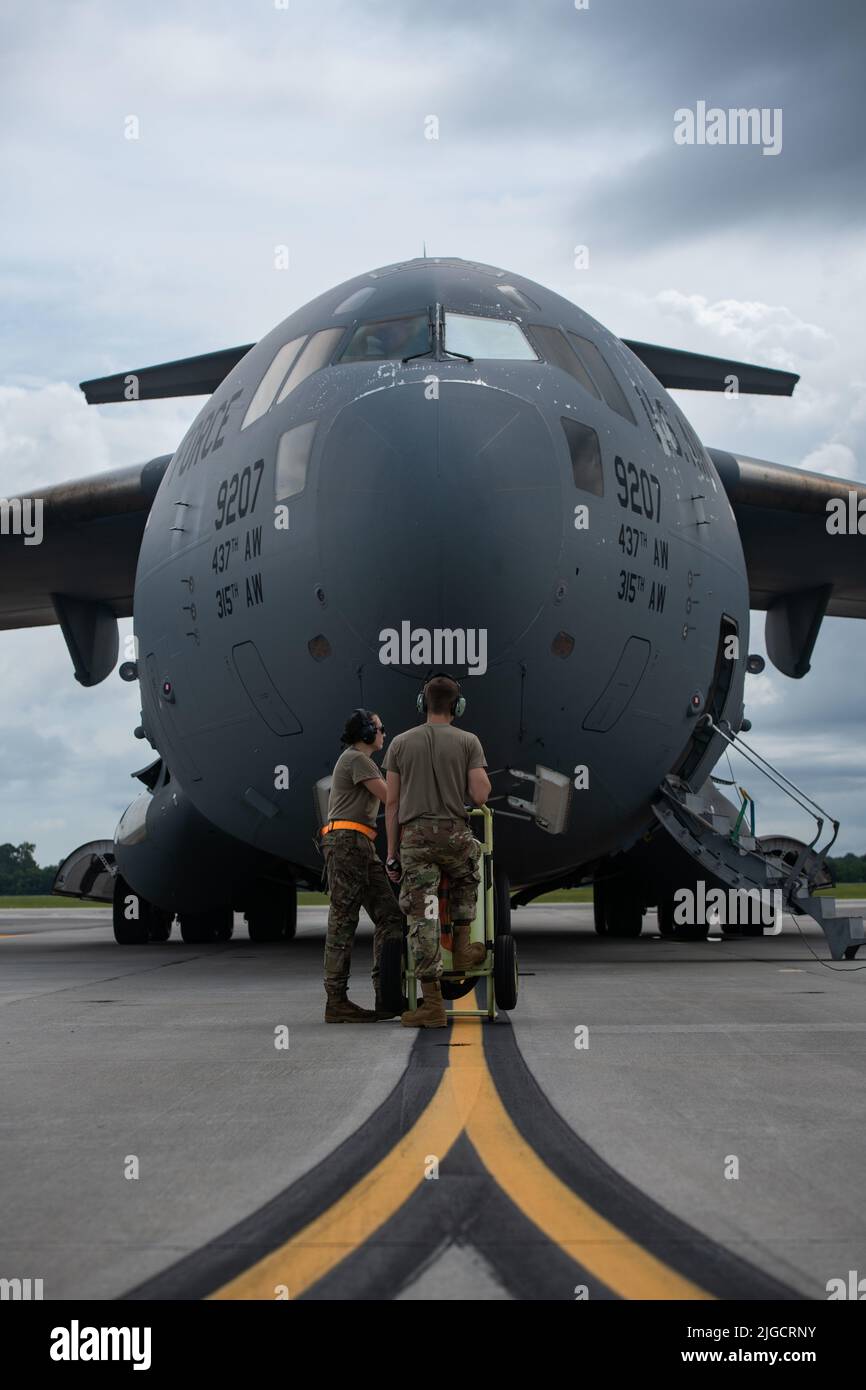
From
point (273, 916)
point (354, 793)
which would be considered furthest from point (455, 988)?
point (273, 916)

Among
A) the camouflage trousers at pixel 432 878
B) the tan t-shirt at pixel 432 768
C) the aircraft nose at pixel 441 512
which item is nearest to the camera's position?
the camouflage trousers at pixel 432 878

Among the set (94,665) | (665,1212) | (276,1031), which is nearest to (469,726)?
(276,1031)

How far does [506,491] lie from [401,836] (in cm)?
288

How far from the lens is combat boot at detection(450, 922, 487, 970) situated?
748 centimetres

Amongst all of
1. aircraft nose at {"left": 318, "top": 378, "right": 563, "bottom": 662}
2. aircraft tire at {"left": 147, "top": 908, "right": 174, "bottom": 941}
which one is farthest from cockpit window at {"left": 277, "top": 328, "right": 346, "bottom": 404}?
aircraft tire at {"left": 147, "top": 908, "right": 174, "bottom": 941}

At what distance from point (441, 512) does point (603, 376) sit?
8.52ft

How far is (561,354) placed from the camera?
11.1m

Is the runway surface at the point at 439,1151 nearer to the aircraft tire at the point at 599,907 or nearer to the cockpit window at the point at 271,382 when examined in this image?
the cockpit window at the point at 271,382

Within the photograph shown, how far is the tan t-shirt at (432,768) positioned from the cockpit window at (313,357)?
4245mm

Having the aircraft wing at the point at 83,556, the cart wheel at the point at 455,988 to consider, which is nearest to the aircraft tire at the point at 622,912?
the aircraft wing at the point at 83,556

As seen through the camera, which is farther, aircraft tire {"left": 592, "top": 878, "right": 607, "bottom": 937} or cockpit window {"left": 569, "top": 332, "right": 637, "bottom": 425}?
aircraft tire {"left": 592, "top": 878, "right": 607, "bottom": 937}

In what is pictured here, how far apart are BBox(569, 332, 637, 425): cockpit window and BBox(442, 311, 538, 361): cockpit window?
57 cm

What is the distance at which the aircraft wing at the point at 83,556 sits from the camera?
1625 centimetres

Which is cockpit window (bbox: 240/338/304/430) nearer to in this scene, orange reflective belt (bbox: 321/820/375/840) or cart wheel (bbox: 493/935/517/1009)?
orange reflective belt (bbox: 321/820/375/840)
